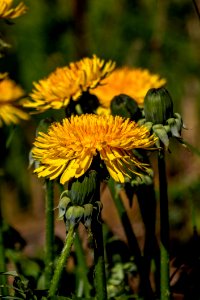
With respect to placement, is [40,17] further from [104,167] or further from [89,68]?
[104,167]

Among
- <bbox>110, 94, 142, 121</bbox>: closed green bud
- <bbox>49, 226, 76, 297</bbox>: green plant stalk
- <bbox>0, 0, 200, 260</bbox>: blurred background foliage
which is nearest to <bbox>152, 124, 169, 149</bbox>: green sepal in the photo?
<bbox>110, 94, 142, 121</bbox>: closed green bud

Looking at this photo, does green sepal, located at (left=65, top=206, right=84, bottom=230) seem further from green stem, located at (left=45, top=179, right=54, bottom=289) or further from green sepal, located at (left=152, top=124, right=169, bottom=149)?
green stem, located at (left=45, top=179, right=54, bottom=289)

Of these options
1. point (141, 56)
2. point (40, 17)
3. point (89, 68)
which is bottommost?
point (89, 68)

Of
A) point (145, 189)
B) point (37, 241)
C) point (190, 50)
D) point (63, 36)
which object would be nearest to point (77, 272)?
point (145, 189)

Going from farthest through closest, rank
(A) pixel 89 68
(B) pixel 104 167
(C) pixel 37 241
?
(C) pixel 37 241 → (A) pixel 89 68 → (B) pixel 104 167

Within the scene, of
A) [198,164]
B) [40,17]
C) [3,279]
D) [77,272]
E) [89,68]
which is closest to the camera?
[3,279]

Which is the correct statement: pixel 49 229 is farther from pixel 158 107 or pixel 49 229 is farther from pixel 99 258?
pixel 158 107

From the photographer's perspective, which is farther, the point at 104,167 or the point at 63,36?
the point at 63,36
